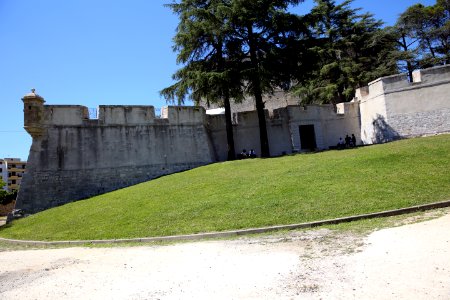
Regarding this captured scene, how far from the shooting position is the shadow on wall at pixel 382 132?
2108 cm

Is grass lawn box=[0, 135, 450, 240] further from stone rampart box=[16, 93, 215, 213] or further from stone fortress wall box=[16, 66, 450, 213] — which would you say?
stone fortress wall box=[16, 66, 450, 213]

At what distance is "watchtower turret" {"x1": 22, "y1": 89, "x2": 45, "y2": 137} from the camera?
18.6 meters

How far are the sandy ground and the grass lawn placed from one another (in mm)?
1762

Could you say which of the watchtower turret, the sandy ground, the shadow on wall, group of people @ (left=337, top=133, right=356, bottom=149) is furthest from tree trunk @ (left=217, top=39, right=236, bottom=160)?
the sandy ground

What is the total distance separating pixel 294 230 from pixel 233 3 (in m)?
15.4

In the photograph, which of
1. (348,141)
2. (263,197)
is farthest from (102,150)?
(348,141)

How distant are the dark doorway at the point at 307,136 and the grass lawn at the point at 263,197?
24.7 ft

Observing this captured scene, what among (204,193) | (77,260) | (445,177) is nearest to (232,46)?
(204,193)

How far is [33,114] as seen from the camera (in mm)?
18766

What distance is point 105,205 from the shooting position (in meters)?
14.6

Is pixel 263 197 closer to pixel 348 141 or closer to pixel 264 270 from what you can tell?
pixel 264 270

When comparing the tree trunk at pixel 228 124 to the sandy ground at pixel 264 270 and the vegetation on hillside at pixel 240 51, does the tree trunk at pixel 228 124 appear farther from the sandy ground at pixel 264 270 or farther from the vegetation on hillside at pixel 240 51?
the sandy ground at pixel 264 270

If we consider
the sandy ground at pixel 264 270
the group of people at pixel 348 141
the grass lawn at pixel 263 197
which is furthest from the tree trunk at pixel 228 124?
the sandy ground at pixel 264 270

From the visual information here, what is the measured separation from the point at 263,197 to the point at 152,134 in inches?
437
